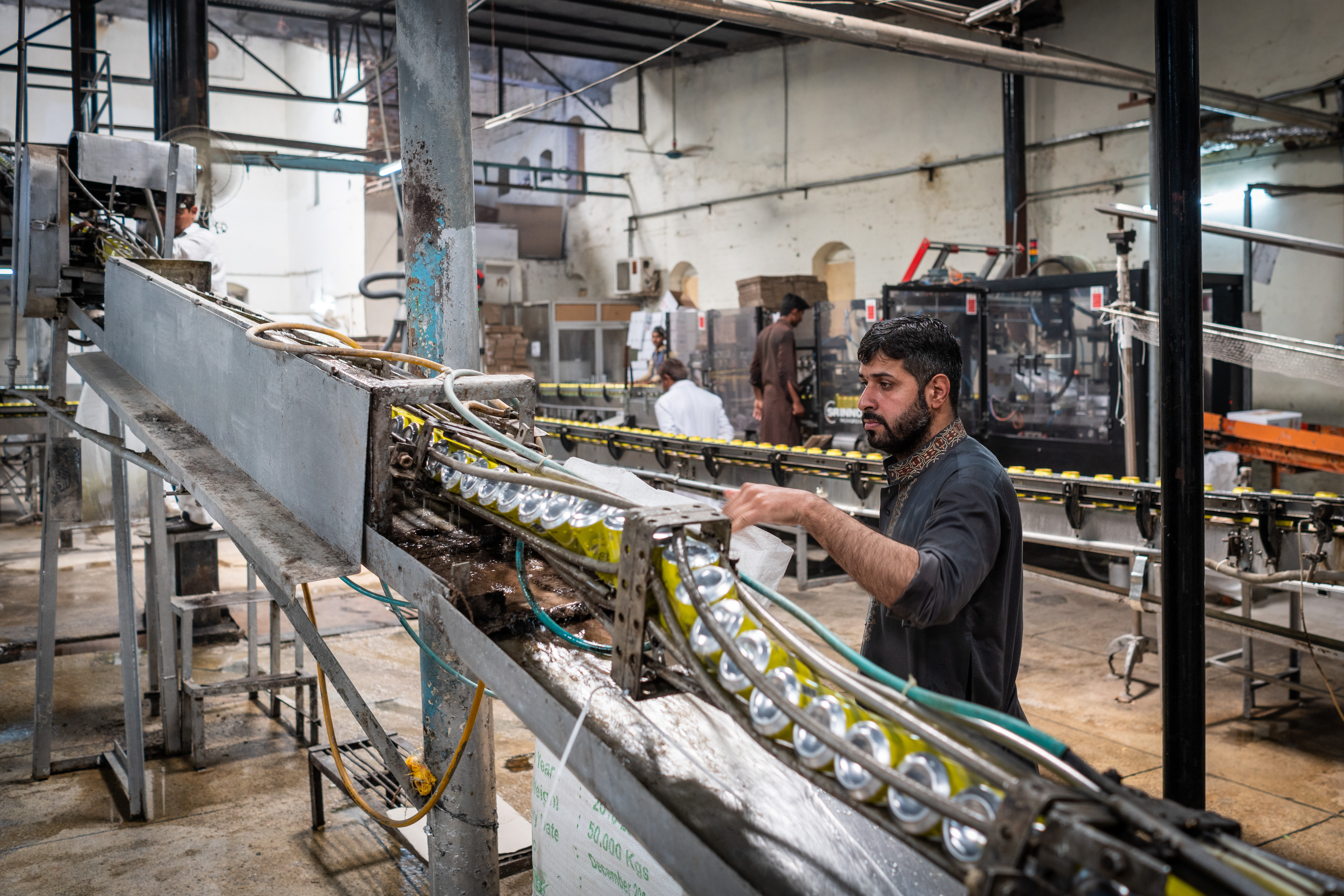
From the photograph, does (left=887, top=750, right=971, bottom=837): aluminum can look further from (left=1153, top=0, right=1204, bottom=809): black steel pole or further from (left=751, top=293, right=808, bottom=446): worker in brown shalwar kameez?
(left=751, top=293, right=808, bottom=446): worker in brown shalwar kameez

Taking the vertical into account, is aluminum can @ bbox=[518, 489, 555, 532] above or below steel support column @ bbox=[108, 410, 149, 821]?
above

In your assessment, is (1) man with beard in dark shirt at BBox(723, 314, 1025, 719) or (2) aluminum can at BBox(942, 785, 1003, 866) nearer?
(2) aluminum can at BBox(942, 785, 1003, 866)

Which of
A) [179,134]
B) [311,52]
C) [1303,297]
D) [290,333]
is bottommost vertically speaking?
[290,333]

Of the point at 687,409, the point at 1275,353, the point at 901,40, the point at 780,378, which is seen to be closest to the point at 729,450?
the point at 687,409

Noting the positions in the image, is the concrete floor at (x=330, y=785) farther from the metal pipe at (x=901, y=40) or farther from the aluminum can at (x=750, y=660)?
the metal pipe at (x=901, y=40)

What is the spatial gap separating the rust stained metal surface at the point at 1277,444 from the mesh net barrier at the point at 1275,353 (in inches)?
54.0

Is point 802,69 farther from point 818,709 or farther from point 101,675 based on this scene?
point 818,709

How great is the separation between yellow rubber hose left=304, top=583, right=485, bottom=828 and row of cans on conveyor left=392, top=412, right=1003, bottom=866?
33cm

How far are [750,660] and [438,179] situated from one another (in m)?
1.92

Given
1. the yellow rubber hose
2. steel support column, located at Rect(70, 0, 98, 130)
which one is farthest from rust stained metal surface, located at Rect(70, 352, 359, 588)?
steel support column, located at Rect(70, 0, 98, 130)

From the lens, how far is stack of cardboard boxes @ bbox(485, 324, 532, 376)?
13.9m

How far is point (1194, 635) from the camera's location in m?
2.26

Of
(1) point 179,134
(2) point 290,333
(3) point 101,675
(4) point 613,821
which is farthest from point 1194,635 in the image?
(1) point 179,134

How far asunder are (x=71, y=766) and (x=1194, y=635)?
434 centimetres
